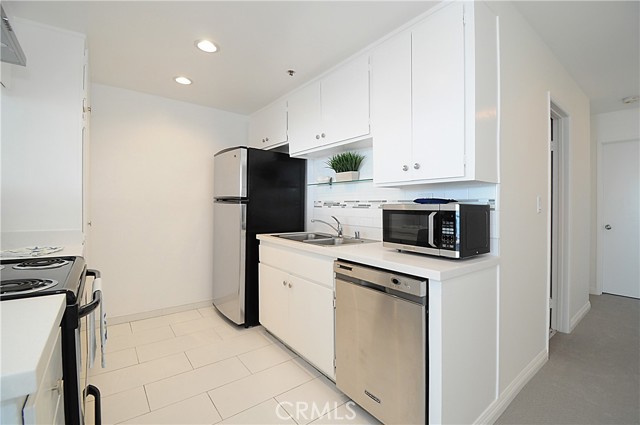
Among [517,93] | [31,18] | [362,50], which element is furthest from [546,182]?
[31,18]

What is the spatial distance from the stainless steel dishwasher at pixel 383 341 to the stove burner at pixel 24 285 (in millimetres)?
1343

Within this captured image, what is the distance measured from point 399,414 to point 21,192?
8.04 ft

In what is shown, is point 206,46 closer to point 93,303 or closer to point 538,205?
point 93,303

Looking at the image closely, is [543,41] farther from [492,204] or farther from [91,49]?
[91,49]

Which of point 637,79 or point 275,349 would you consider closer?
point 275,349

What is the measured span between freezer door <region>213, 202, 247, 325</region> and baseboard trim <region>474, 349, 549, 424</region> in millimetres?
2097

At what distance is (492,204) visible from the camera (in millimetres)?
1801

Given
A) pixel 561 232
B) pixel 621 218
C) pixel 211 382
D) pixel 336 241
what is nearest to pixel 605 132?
pixel 621 218

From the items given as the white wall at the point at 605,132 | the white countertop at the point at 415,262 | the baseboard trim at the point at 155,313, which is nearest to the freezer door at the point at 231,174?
the white countertop at the point at 415,262

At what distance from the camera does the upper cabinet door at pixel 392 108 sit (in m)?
1.90

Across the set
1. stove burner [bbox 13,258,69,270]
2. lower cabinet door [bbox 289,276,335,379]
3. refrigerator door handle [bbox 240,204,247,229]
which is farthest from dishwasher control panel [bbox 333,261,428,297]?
stove burner [bbox 13,258,69,270]

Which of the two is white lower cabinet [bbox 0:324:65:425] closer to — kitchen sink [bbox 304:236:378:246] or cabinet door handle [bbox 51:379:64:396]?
cabinet door handle [bbox 51:379:64:396]

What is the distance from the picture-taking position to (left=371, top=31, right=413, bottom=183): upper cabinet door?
1896 mm

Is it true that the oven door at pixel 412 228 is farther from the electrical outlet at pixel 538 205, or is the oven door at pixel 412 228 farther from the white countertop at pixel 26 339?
the white countertop at pixel 26 339
